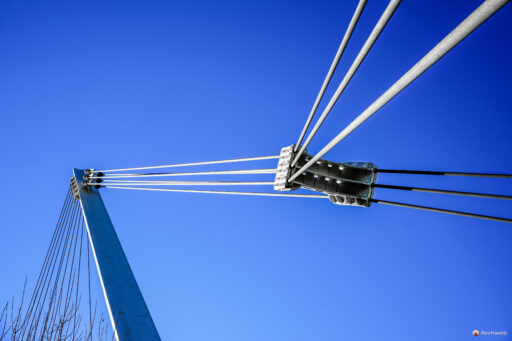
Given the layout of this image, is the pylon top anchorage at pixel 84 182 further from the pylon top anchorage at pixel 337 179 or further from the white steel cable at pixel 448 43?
the white steel cable at pixel 448 43

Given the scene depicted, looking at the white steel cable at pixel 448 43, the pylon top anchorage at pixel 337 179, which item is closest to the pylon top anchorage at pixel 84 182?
the pylon top anchorage at pixel 337 179

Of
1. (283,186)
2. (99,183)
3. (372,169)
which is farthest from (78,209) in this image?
(372,169)

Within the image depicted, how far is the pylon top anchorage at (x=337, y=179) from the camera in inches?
324

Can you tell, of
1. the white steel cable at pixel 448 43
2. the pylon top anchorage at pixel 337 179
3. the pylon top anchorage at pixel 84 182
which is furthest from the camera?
the pylon top anchorage at pixel 84 182

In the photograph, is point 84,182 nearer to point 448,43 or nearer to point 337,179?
point 337,179

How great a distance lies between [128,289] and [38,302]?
3.06 metres

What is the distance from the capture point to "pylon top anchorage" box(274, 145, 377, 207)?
823cm

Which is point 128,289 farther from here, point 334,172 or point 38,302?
point 334,172

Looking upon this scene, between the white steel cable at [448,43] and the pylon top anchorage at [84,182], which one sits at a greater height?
the pylon top anchorage at [84,182]

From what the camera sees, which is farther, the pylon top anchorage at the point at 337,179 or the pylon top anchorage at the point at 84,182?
the pylon top anchorage at the point at 84,182

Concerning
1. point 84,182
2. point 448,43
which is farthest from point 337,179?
point 84,182

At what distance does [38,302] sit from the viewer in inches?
441

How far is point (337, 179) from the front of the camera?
835 centimetres

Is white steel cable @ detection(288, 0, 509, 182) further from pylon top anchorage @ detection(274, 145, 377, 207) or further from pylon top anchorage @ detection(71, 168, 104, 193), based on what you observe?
pylon top anchorage @ detection(71, 168, 104, 193)
